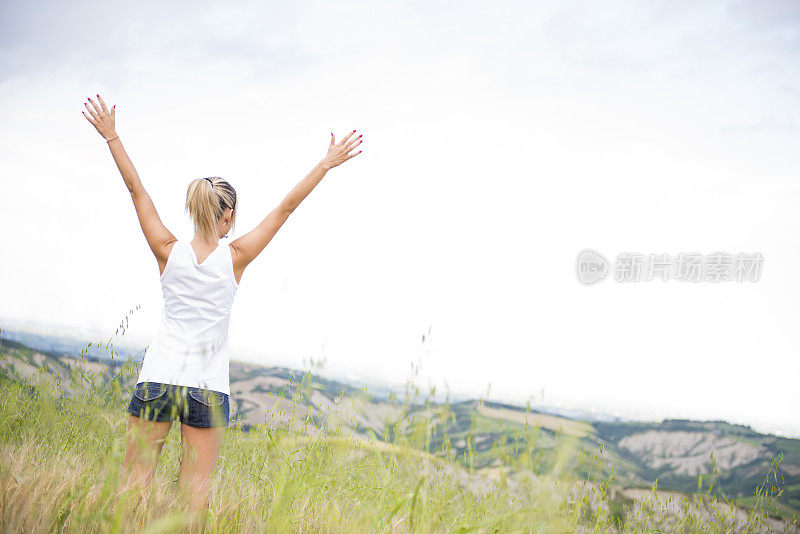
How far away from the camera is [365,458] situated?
3.11m

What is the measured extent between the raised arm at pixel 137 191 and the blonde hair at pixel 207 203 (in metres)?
0.20

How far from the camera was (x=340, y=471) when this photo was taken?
107 inches

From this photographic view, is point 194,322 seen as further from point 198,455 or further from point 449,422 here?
point 449,422

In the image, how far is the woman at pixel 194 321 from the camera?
7.34 ft

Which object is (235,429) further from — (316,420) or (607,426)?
(607,426)

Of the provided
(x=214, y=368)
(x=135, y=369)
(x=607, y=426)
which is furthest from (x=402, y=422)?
(x=607, y=426)

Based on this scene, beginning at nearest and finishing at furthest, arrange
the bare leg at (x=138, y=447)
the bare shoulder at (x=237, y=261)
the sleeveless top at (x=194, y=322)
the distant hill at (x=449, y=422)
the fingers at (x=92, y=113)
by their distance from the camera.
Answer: the bare leg at (x=138, y=447) < the sleeveless top at (x=194, y=322) < the distant hill at (x=449, y=422) < the bare shoulder at (x=237, y=261) < the fingers at (x=92, y=113)

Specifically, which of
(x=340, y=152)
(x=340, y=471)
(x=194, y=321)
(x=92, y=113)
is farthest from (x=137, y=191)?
(x=340, y=471)

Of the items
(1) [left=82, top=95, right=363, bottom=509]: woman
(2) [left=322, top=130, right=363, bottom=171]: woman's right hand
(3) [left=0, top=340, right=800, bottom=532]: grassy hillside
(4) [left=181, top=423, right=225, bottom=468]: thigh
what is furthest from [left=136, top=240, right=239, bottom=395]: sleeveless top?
(2) [left=322, top=130, right=363, bottom=171]: woman's right hand

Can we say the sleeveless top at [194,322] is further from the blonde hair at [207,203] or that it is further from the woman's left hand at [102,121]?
the woman's left hand at [102,121]

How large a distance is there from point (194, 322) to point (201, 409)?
44 cm

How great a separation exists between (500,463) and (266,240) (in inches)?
67.3

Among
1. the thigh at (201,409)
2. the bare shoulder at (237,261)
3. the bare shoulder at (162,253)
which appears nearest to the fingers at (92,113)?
the bare shoulder at (162,253)

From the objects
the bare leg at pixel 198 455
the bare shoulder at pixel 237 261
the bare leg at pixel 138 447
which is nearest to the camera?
the bare leg at pixel 138 447
